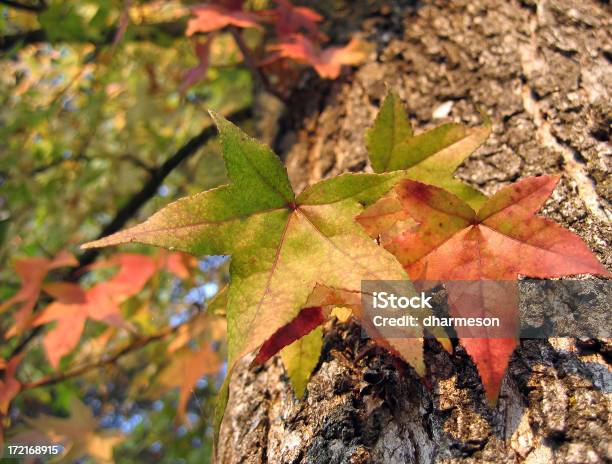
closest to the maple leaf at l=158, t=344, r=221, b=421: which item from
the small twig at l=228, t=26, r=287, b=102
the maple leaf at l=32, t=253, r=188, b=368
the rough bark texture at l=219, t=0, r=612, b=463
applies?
the maple leaf at l=32, t=253, r=188, b=368

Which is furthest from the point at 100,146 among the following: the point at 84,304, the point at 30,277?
the point at 84,304

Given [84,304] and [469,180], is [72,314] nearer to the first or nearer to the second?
[84,304]

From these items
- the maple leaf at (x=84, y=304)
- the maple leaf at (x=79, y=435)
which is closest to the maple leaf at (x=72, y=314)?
the maple leaf at (x=84, y=304)

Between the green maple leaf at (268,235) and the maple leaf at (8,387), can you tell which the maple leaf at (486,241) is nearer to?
the green maple leaf at (268,235)

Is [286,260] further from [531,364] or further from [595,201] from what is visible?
[595,201]

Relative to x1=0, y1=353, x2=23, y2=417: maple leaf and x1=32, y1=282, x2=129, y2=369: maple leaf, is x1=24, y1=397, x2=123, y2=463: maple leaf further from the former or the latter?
x1=32, y1=282, x2=129, y2=369: maple leaf

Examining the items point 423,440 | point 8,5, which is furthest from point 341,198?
point 8,5
